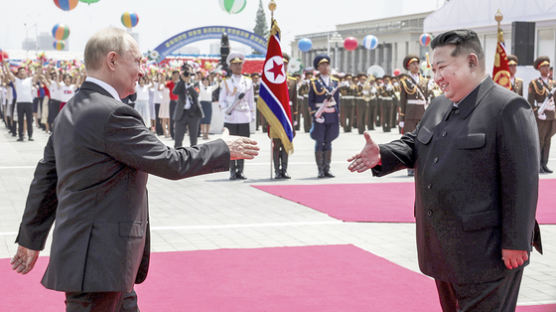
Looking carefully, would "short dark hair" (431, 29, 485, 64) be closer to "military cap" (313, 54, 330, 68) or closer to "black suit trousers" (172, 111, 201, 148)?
"military cap" (313, 54, 330, 68)

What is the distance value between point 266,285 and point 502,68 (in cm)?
971

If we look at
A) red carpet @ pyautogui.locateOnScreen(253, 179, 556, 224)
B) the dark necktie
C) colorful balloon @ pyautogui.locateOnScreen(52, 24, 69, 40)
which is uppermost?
colorful balloon @ pyautogui.locateOnScreen(52, 24, 69, 40)

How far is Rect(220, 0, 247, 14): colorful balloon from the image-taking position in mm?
25688

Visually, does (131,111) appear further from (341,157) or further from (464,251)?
(341,157)

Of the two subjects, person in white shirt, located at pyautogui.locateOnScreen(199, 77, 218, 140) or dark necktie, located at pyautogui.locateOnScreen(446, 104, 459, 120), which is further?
person in white shirt, located at pyautogui.locateOnScreen(199, 77, 218, 140)

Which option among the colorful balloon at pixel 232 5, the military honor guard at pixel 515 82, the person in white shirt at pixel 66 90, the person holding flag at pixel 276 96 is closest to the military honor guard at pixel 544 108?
the military honor guard at pixel 515 82

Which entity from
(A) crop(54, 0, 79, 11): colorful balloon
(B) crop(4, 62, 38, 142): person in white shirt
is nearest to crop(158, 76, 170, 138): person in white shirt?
(A) crop(54, 0, 79, 11): colorful balloon

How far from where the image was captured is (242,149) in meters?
3.68

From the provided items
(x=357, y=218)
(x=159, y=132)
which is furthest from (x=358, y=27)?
(x=357, y=218)

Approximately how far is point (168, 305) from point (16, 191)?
6.45 metres

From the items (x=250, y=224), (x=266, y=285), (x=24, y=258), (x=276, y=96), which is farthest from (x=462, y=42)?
(x=276, y=96)

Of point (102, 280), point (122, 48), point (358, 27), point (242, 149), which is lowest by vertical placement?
point (102, 280)

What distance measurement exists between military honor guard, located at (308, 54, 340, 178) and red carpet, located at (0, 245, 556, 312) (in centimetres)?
593

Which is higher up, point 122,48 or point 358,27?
point 358,27
